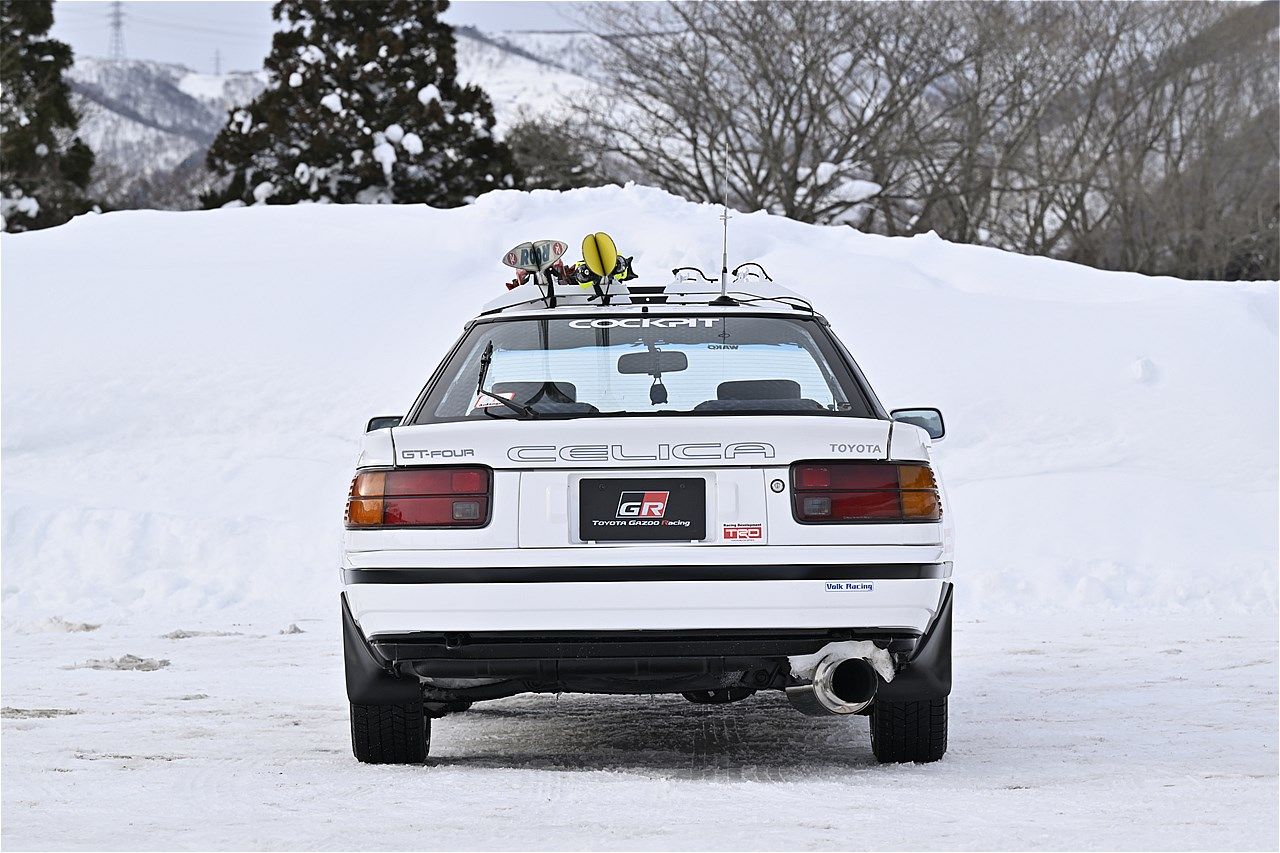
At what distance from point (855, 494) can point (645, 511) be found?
566 mm

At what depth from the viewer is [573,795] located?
426 cm

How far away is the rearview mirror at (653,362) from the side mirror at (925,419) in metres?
0.82

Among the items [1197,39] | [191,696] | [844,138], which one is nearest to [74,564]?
[191,696]

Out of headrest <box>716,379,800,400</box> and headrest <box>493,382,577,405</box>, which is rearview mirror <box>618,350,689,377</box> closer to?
headrest <box>493,382,577,405</box>

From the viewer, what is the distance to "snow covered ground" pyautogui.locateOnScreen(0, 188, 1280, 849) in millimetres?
4180

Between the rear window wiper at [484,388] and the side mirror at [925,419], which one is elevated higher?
the rear window wiper at [484,388]

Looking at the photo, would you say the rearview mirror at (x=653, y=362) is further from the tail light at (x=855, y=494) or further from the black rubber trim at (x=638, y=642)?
the black rubber trim at (x=638, y=642)

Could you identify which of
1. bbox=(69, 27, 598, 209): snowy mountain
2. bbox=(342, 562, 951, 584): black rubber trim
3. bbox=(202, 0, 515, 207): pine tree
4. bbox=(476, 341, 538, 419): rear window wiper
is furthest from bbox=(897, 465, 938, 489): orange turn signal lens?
bbox=(69, 27, 598, 209): snowy mountain

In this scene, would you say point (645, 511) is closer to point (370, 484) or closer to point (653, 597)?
point (653, 597)

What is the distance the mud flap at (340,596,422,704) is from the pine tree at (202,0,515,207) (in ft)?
95.1

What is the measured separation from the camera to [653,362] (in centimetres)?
569

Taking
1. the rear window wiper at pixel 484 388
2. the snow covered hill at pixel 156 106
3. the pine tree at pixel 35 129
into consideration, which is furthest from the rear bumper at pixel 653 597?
the snow covered hill at pixel 156 106

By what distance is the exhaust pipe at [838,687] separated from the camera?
4.35m

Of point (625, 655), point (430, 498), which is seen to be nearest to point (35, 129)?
point (430, 498)
